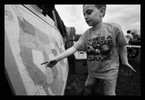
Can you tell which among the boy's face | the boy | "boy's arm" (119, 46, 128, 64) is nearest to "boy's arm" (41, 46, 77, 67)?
the boy

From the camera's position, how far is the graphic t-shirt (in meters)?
0.73

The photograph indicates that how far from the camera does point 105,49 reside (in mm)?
737

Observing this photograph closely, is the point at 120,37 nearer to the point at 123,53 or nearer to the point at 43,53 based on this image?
the point at 123,53

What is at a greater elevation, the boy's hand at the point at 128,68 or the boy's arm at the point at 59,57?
the boy's arm at the point at 59,57

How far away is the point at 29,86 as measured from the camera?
0.51m

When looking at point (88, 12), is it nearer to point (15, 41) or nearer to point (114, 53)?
point (114, 53)

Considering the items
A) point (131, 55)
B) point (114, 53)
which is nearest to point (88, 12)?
point (114, 53)

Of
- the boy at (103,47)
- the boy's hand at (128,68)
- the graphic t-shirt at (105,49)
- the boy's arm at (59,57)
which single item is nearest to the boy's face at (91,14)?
the boy at (103,47)

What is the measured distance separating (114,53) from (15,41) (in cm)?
73

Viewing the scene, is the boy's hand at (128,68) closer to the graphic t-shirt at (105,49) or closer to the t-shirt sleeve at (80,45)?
the graphic t-shirt at (105,49)

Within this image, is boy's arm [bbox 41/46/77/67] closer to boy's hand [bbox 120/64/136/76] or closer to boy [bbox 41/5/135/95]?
boy [bbox 41/5/135/95]

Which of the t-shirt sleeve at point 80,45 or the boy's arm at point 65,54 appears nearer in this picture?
the boy's arm at point 65,54

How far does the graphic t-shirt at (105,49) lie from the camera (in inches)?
28.9

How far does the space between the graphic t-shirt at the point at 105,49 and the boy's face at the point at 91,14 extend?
11 cm
